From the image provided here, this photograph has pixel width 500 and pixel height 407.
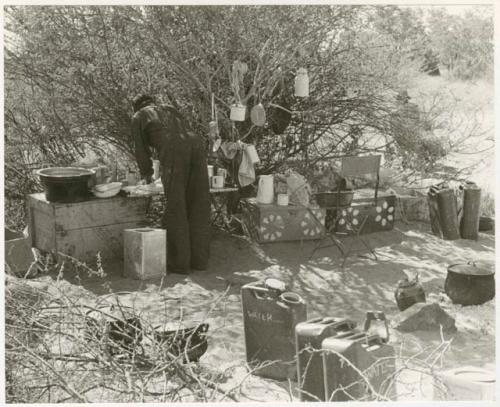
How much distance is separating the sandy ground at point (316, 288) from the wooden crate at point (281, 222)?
141mm

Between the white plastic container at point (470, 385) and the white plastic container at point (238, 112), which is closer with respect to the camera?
the white plastic container at point (470, 385)

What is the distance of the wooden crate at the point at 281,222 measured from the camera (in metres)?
9.05

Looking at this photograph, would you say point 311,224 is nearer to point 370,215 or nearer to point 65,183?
point 370,215

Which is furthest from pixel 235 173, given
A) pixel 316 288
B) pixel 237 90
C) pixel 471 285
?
pixel 471 285

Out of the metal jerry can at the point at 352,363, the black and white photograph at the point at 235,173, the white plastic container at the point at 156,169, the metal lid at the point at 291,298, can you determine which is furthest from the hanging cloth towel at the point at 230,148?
the metal jerry can at the point at 352,363

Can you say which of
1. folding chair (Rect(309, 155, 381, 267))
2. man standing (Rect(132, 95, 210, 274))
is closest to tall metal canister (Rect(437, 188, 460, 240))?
folding chair (Rect(309, 155, 381, 267))

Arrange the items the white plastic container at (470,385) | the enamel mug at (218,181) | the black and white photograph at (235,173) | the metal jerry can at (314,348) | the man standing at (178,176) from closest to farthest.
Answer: the white plastic container at (470,385) → the metal jerry can at (314,348) → the black and white photograph at (235,173) → the man standing at (178,176) → the enamel mug at (218,181)

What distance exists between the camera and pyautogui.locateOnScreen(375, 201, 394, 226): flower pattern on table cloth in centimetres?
966

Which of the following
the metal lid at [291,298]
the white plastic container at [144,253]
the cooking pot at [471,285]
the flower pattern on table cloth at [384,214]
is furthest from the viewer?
the flower pattern on table cloth at [384,214]

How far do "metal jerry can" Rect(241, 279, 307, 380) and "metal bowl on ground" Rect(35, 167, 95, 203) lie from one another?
11.3 ft

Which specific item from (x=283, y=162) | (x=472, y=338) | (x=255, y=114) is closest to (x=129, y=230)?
(x=255, y=114)

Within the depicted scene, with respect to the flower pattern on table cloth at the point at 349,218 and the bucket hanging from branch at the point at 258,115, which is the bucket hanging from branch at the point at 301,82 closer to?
the bucket hanging from branch at the point at 258,115

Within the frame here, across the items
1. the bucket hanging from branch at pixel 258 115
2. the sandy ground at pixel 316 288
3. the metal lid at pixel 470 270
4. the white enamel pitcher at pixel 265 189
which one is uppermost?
the bucket hanging from branch at pixel 258 115

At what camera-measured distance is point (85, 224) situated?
810 centimetres
